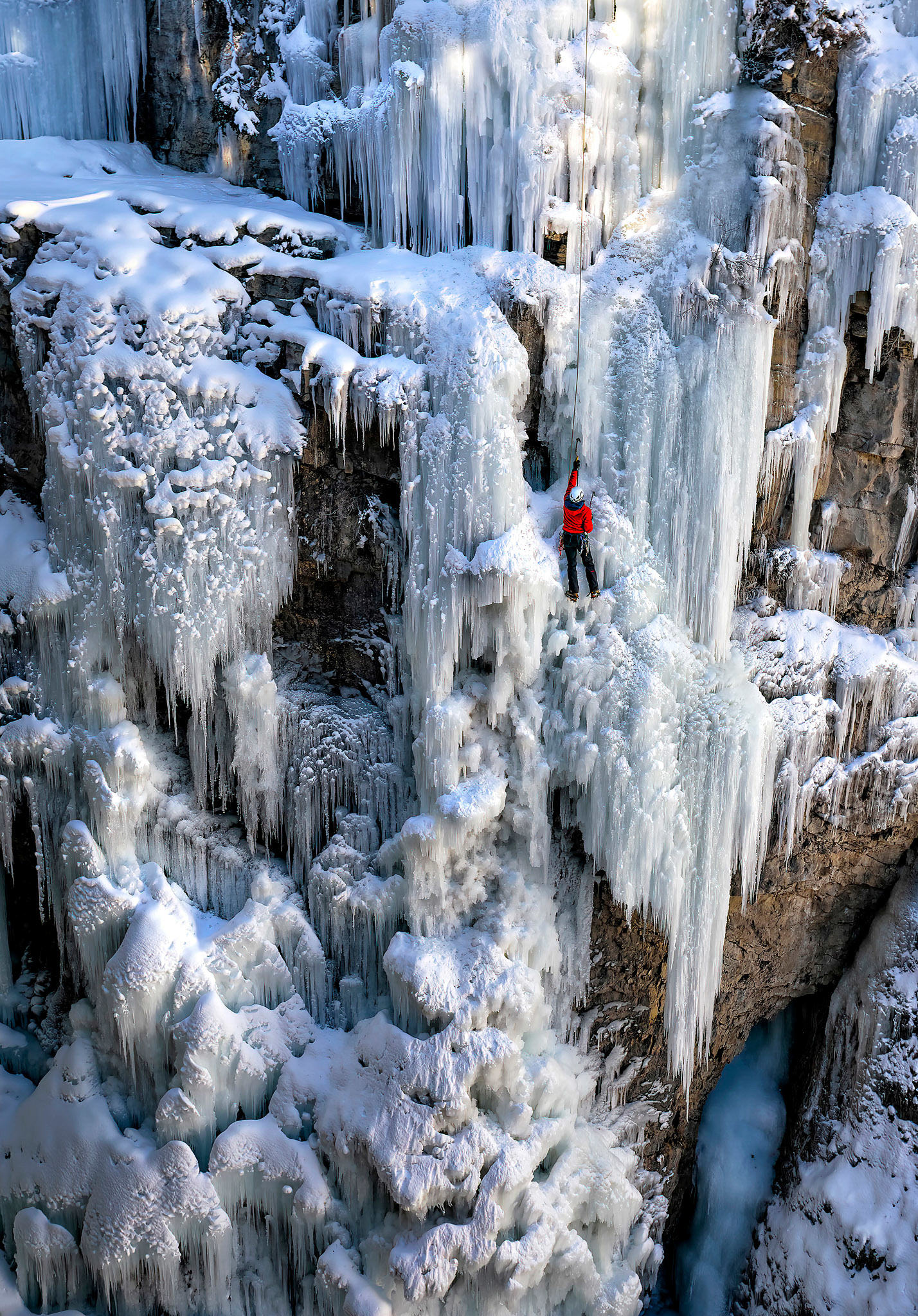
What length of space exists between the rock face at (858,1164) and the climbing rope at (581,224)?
5.90m

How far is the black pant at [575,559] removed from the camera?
8000mm

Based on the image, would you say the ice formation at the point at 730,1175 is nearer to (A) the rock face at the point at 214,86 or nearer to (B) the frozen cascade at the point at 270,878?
(B) the frozen cascade at the point at 270,878

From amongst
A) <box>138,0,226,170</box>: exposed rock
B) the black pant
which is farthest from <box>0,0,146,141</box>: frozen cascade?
the black pant

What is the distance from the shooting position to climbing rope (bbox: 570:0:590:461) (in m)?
8.34

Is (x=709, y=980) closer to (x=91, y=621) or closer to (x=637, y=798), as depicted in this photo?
(x=637, y=798)

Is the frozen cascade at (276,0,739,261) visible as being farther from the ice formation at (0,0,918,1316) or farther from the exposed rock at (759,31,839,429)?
the exposed rock at (759,31,839,429)

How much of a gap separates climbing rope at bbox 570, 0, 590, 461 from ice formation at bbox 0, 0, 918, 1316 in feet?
0.17

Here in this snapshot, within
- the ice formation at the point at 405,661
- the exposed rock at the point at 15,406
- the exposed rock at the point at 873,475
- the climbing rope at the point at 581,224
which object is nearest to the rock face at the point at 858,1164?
the ice formation at the point at 405,661

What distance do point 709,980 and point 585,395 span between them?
5.05 metres

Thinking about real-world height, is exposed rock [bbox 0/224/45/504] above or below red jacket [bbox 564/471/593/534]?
above

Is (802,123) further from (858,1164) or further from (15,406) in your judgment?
(858,1164)

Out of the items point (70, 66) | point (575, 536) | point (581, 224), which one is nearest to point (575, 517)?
point (575, 536)

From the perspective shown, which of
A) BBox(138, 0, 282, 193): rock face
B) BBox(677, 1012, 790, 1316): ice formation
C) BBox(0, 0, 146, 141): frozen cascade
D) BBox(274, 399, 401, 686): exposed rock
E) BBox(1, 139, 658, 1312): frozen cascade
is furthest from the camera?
BBox(677, 1012, 790, 1316): ice formation

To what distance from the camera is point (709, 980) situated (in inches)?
365
